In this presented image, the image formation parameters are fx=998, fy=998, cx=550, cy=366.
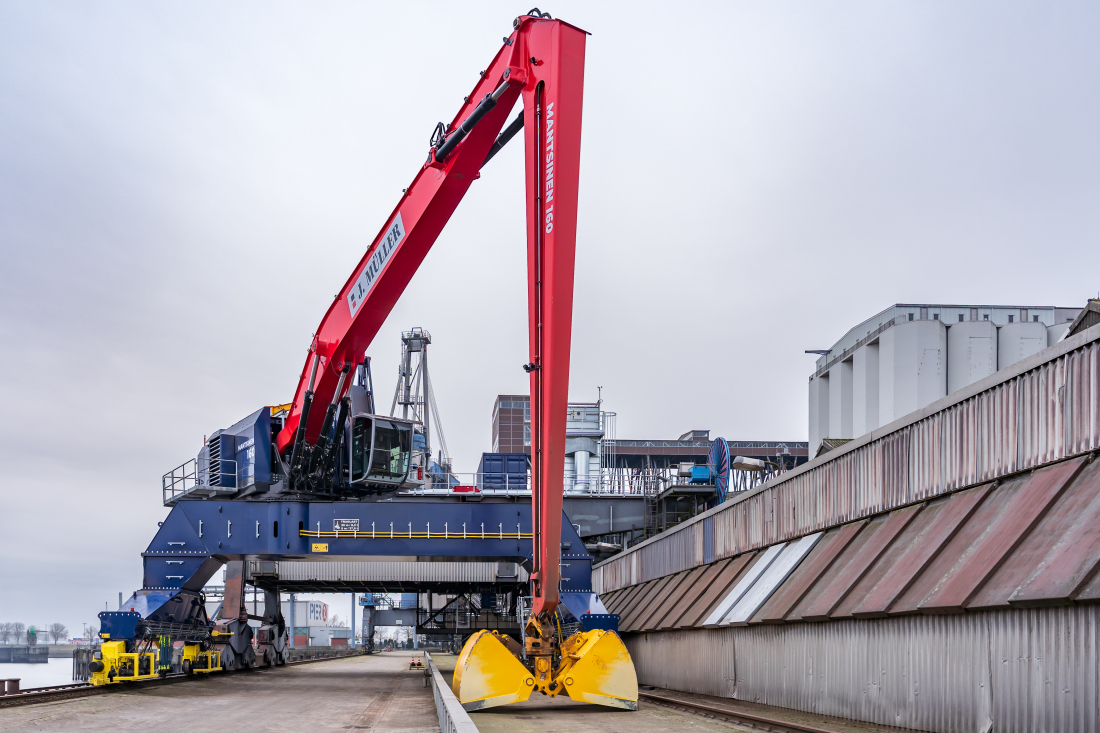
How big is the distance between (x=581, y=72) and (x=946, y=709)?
11.0 meters

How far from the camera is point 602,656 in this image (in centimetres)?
1606

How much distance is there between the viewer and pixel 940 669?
1261cm

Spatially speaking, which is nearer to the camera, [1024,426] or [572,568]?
[1024,426]

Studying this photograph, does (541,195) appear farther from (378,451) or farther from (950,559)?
(378,451)

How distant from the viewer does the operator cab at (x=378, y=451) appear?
87.6 feet

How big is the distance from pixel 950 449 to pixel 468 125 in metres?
11.2

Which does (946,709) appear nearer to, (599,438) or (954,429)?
(954,429)

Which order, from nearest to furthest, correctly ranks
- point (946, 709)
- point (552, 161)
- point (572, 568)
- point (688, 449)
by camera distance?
point (946, 709), point (552, 161), point (572, 568), point (688, 449)

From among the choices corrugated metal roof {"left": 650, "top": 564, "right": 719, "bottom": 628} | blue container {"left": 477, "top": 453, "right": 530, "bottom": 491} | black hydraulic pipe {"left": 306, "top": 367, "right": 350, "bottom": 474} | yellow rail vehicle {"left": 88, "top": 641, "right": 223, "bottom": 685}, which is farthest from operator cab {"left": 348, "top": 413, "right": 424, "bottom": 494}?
blue container {"left": 477, "top": 453, "right": 530, "bottom": 491}

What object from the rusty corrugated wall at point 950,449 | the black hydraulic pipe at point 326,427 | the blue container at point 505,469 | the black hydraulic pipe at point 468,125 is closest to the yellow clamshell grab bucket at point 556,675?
the rusty corrugated wall at point 950,449

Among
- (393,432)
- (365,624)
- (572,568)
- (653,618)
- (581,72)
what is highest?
(581,72)

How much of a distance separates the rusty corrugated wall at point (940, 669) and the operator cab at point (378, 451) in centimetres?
1072

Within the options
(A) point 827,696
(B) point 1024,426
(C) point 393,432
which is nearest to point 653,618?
(C) point 393,432

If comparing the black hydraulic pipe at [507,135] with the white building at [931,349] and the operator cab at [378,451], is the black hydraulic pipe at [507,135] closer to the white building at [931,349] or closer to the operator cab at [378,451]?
the operator cab at [378,451]
